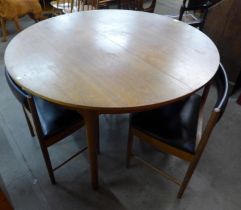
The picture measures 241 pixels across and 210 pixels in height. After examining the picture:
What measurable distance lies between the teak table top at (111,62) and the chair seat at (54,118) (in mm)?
308

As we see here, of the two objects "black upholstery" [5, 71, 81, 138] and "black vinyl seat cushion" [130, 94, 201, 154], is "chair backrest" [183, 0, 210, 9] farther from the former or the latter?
"black upholstery" [5, 71, 81, 138]

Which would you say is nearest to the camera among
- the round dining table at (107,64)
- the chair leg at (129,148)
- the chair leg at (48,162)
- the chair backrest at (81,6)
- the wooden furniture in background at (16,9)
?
the round dining table at (107,64)

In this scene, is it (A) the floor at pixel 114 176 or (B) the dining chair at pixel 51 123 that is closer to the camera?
(B) the dining chair at pixel 51 123

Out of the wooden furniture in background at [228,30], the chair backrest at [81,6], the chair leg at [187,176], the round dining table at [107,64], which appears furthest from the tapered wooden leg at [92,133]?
the chair backrest at [81,6]

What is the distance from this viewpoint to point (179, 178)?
155 cm

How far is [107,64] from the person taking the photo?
1152 mm

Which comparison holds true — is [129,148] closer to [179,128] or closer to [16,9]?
[179,128]

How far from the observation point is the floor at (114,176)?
4.65 ft

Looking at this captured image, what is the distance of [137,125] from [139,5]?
1875mm

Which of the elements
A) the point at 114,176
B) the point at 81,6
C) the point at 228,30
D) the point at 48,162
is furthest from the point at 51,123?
the point at 81,6

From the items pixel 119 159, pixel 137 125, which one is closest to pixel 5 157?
pixel 119 159

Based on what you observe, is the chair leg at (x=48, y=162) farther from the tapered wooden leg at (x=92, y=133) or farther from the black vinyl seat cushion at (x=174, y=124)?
the black vinyl seat cushion at (x=174, y=124)

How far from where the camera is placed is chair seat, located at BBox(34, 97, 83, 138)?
1.24 m

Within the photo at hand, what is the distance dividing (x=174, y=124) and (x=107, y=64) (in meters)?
0.51
